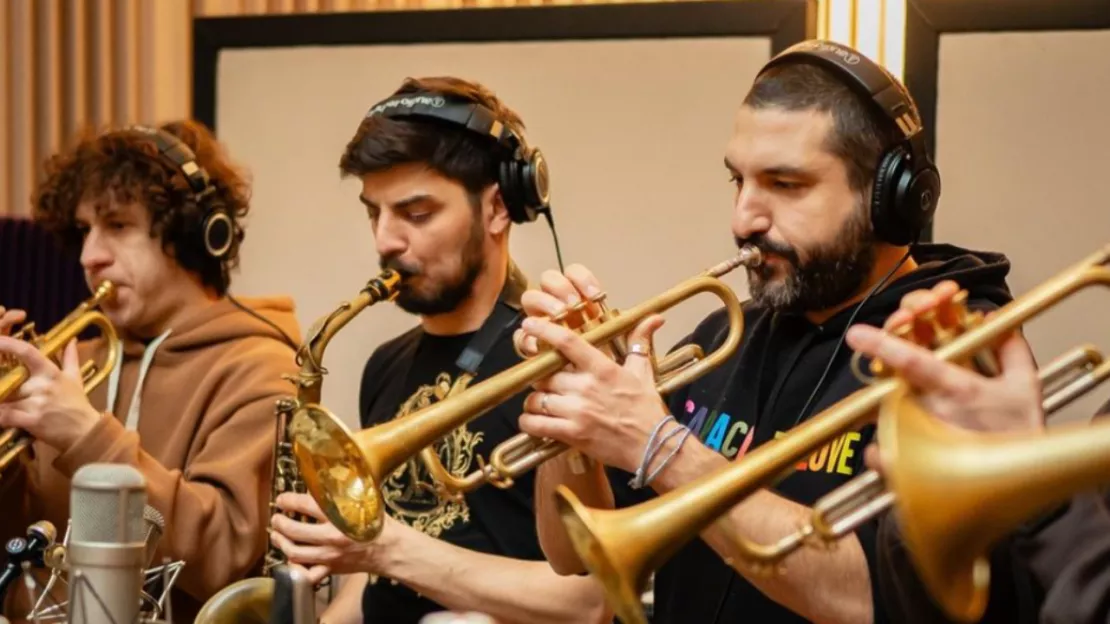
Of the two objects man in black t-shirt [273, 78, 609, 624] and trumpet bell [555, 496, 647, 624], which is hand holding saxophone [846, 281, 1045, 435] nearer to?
trumpet bell [555, 496, 647, 624]

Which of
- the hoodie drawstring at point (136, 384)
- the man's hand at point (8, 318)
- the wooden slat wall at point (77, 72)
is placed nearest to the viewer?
the man's hand at point (8, 318)

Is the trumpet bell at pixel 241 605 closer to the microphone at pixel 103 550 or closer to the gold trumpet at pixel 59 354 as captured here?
the microphone at pixel 103 550

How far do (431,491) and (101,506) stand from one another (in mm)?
791

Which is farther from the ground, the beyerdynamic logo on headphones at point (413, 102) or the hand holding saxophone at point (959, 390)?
the beyerdynamic logo on headphones at point (413, 102)

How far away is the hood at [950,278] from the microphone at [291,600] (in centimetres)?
77

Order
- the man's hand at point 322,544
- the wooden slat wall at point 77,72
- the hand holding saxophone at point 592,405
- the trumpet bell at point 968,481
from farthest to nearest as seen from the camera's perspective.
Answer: the wooden slat wall at point 77,72 < the man's hand at point 322,544 < the hand holding saxophone at point 592,405 < the trumpet bell at point 968,481

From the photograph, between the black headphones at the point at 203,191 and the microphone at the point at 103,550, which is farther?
the black headphones at the point at 203,191

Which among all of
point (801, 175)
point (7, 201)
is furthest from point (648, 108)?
point (7, 201)

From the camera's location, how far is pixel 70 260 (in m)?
3.60

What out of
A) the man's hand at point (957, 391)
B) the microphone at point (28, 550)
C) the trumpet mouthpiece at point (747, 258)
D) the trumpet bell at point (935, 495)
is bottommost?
the microphone at point (28, 550)

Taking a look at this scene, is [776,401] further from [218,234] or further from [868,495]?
[218,234]

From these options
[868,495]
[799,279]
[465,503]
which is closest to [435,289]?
[465,503]

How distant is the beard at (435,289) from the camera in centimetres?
255

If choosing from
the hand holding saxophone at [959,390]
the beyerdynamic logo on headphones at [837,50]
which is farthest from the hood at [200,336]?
the hand holding saxophone at [959,390]
